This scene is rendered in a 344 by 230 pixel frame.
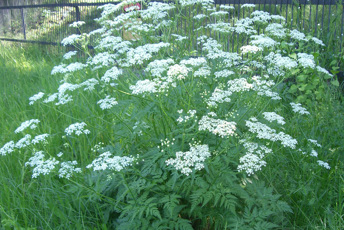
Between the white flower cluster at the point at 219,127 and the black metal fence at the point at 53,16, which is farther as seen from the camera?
the black metal fence at the point at 53,16

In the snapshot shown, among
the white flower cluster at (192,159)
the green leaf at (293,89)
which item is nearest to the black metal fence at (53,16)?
the green leaf at (293,89)

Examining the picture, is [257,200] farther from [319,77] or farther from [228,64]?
[319,77]

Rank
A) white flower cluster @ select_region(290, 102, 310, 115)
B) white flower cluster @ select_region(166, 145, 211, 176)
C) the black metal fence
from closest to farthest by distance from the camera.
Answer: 1. white flower cluster @ select_region(166, 145, 211, 176)
2. white flower cluster @ select_region(290, 102, 310, 115)
3. the black metal fence

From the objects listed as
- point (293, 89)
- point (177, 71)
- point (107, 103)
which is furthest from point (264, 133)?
point (293, 89)

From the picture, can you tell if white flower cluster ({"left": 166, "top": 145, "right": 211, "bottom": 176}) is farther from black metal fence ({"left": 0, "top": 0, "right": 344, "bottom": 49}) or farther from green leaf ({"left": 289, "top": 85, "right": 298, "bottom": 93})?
black metal fence ({"left": 0, "top": 0, "right": 344, "bottom": 49})

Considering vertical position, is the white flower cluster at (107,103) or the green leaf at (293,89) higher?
the white flower cluster at (107,103)

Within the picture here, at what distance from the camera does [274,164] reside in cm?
371

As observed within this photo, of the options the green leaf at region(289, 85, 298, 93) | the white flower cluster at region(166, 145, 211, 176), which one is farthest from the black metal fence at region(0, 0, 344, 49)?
the white flower cluster at region(166, 145, 211, 176)

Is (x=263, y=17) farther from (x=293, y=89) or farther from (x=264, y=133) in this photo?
(x=293, y=89)

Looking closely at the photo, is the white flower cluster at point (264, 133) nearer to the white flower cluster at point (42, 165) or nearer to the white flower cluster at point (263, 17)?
the white flower cluster at point (42, 165)

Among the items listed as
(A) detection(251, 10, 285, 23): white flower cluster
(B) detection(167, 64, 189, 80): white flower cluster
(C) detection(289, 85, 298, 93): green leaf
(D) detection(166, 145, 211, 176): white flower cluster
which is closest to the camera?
(D) detection(166, 145, 211, 176): white flower cluster

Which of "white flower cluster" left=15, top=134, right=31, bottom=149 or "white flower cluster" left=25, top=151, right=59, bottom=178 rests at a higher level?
"white flower cluster" left=15, top=134, right=31, bottom=149

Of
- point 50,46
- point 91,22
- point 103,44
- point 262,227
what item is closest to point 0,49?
point 50,46

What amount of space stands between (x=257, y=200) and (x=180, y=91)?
3.84ft
